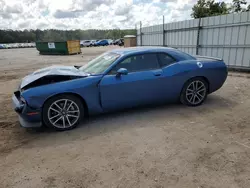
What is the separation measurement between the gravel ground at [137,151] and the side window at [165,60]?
1.08 m

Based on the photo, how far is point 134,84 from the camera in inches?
157

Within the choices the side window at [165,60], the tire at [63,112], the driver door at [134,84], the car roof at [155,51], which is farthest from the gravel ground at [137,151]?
the car roof at [155,51]

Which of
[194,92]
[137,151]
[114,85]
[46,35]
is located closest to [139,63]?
[114,85]

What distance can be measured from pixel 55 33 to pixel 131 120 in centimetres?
9583

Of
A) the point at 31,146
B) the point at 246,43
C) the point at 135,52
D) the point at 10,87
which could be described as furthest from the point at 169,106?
the point at 10,87

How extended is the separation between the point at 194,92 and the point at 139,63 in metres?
1.53

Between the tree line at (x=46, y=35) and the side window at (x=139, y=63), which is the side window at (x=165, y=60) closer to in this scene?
the side window at (x=139, y=63)

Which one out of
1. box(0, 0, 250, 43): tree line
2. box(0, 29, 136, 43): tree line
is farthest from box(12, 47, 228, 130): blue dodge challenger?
box(0, 29, 136, 43): tree line

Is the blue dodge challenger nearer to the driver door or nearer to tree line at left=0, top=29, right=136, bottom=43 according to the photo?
the driver door

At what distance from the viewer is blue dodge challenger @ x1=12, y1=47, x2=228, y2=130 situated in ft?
11.5

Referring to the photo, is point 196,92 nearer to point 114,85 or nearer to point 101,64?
point 114,85

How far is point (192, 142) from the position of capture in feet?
10.3

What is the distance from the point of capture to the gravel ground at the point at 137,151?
7.83ft

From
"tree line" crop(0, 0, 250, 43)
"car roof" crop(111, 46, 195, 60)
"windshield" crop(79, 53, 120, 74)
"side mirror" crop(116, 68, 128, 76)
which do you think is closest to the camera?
"side mirror" crop(116, 68, 128, 76)
